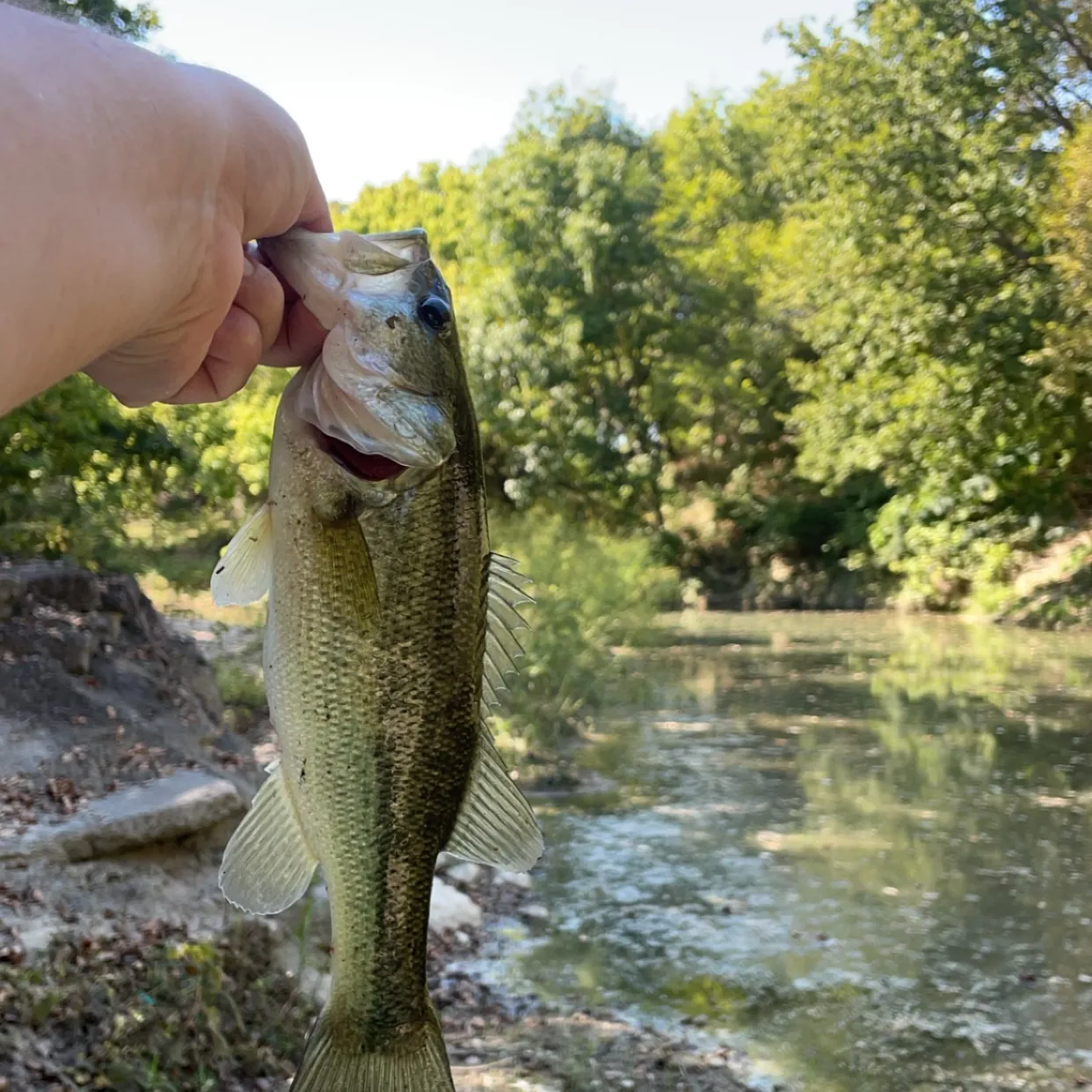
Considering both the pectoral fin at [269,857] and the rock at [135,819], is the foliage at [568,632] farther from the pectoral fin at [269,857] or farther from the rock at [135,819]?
the pectoral fin at [269,857]

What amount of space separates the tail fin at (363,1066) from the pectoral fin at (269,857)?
0.23 m

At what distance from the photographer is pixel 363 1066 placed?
1.77 m

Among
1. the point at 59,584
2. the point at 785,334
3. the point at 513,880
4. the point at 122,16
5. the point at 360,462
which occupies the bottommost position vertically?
the point at 513,880

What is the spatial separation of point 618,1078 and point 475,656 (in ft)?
10.8

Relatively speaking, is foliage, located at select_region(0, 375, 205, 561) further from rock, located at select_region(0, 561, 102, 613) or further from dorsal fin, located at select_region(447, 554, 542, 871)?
dorsal fin, located at select_region(447, 554, 542, 871)

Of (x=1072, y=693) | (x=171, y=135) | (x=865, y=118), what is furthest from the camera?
(x=865, y=118)

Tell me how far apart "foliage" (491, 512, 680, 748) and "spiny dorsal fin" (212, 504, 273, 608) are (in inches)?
243

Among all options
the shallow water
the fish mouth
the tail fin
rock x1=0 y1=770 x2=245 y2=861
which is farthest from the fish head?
the shallow water

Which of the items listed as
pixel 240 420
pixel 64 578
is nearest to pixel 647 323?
pixel 240 420

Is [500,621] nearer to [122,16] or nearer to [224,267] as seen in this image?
[224,267]

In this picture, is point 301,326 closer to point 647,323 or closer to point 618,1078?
point 618,1078

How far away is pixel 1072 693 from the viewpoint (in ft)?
42.0

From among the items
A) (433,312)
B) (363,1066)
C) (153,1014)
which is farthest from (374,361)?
(153,1014)

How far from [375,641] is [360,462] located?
0.28 metres
